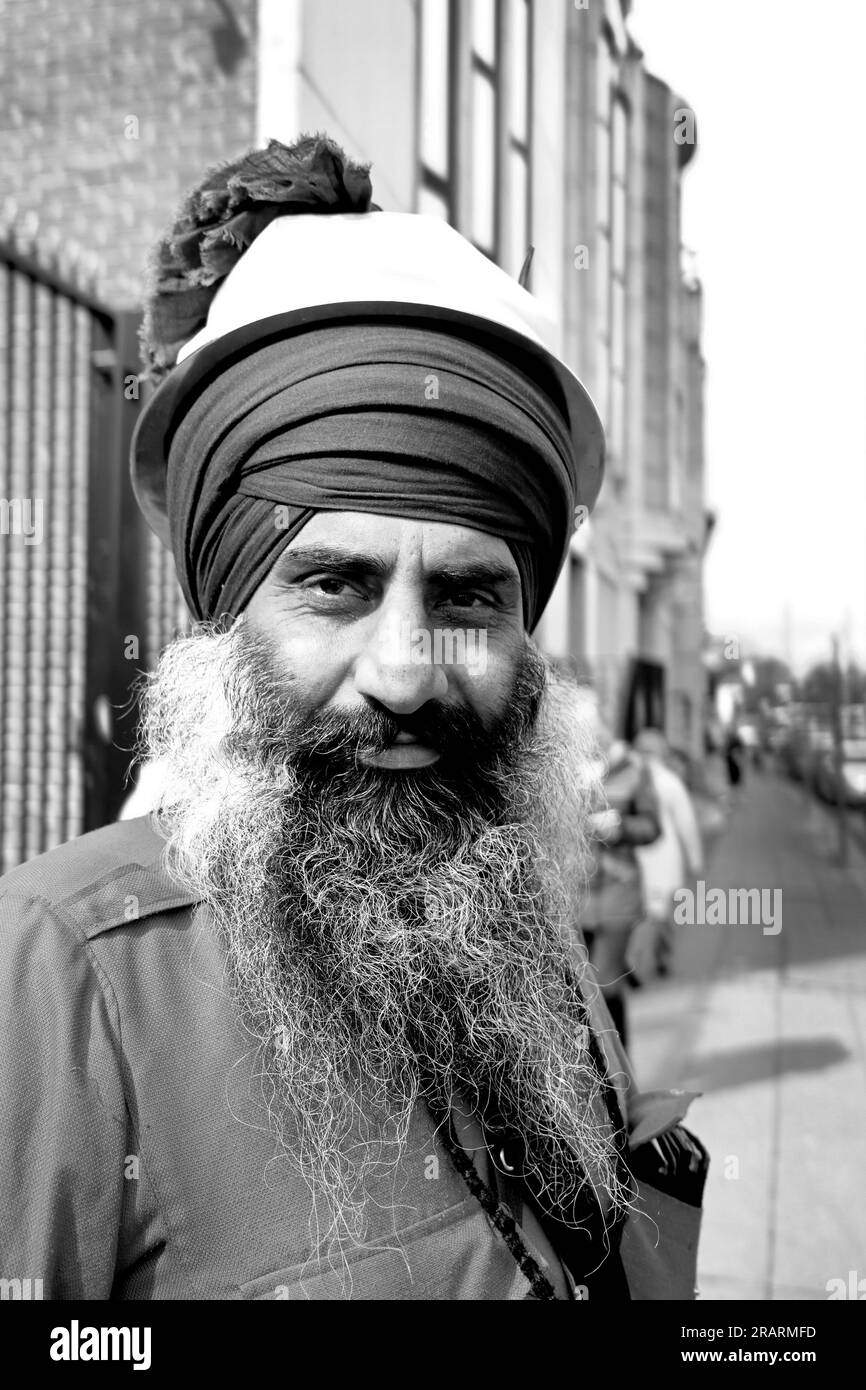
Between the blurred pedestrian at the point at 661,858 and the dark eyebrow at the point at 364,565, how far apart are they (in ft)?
14.7

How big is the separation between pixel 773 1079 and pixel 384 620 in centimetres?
512

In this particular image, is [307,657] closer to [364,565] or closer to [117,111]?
[364,565]

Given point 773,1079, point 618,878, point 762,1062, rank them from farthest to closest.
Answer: point 762,1062
point 773,1079
point 618,878

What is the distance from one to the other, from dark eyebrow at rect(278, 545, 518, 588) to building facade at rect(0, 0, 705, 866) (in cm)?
135

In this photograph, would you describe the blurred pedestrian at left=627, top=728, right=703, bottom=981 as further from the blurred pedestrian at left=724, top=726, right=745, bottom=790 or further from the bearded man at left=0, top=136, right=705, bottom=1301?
the blurred pedestrian at left=724, top=726, right=745, bottom=790

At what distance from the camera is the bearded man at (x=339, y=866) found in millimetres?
1046

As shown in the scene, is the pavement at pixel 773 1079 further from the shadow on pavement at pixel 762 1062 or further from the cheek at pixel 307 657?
the cheek at pixel 307 657

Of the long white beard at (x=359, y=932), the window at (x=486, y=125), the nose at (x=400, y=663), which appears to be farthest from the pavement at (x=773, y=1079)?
the window at (x=486, y=125)

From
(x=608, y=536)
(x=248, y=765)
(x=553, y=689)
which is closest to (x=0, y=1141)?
(x=248, y=765)

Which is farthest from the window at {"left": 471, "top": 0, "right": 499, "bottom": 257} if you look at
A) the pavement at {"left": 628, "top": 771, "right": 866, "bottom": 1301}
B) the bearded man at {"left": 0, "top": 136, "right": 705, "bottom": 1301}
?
the pavement at {"left": 628, "top": 771, "right": 866, "bottom": 1301}

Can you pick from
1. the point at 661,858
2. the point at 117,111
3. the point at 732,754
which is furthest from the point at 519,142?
the point at 732,754

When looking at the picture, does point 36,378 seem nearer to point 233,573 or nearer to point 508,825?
point 233,573

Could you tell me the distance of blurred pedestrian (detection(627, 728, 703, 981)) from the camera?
6.04m

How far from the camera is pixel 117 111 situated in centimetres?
461
